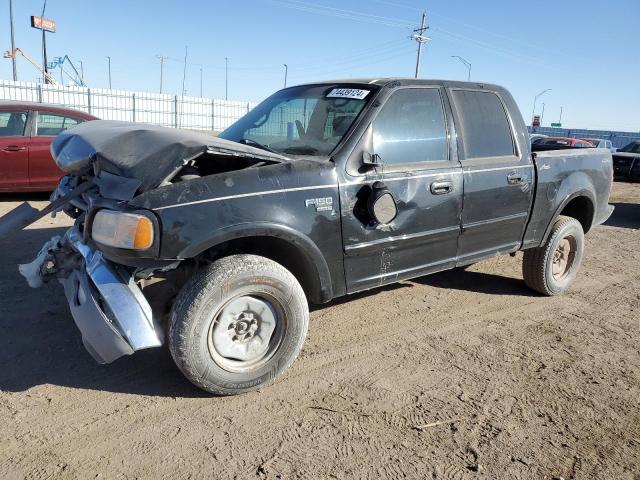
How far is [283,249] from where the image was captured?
3285 millimetres

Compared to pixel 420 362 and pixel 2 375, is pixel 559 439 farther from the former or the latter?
pixel 2 375

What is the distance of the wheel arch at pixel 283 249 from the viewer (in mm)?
2902

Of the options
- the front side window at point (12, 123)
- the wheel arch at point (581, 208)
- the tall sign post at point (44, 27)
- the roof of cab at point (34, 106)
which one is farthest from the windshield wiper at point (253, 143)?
the tall sign post at point (44, 27)

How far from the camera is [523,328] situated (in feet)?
13.9

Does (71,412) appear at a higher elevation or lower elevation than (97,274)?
lower

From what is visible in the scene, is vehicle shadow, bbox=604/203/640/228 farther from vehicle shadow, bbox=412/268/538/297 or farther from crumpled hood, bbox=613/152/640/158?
crumpled hood, bbox=613/152/640/158

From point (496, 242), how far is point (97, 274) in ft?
10.4

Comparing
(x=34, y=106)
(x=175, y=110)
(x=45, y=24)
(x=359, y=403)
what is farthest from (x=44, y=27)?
(x=359, y=403)

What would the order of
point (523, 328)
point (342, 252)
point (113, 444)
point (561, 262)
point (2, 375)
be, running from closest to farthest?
point (113, 444), point (2, 375), point (342, 252), point (523, 328), point (561, 262)

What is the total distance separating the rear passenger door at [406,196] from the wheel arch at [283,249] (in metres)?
0.23

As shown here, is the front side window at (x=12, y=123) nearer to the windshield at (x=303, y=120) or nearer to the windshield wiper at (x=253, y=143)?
the windshield at (x=303, y=120)

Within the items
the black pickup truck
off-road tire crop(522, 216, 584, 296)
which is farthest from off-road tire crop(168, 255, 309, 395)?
off-road tire crop(522, 216, 584, 296)

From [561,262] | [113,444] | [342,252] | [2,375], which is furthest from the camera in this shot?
[561,262]

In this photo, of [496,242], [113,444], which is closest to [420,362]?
[496,242]
